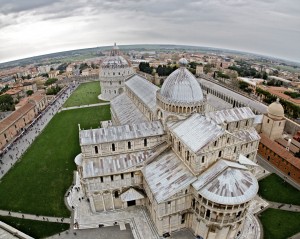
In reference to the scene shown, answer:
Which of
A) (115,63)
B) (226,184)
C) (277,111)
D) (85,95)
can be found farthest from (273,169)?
(85,95)

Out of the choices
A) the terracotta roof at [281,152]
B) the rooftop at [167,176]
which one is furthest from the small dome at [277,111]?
the rooftop at [167,176]

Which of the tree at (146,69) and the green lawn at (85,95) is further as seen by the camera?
the tree at (146,69)

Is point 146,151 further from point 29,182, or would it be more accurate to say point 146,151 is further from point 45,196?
point 29,182

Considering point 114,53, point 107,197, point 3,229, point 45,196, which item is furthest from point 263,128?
point 114,53

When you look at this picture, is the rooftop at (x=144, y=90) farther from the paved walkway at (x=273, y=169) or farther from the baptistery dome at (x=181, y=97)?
the paved walkway at (x=273, y=169)

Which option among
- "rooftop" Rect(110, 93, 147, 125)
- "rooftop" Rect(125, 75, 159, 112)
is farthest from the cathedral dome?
"rooftop" Rect(110, 93, 147, 125)

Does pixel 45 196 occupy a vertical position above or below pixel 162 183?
below

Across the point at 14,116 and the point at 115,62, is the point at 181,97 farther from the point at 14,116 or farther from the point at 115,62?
the point at 115,62
